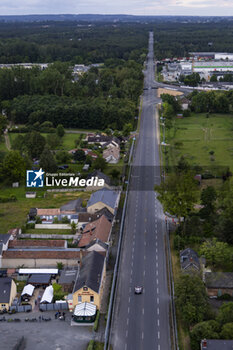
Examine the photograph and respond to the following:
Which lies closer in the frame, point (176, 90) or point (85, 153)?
point (85, 153)

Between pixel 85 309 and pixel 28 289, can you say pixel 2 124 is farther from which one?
pixel 85 309

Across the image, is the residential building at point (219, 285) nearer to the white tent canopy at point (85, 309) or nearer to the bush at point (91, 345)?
the white tent canopy at point (85, 309)

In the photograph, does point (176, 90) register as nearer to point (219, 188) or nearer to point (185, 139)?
point (185, 139)

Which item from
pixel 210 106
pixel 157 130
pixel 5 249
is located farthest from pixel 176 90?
pixel 5 249

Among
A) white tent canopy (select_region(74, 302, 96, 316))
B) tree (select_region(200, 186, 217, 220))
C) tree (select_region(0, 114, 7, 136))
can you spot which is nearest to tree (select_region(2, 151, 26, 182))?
tree (select_region(0, 114, 7, 136))

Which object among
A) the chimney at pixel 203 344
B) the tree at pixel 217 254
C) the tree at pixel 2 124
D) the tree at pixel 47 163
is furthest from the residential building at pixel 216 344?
the tree at pixel 2 124

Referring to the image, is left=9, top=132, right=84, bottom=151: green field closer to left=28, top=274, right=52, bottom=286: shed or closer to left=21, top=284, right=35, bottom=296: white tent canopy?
left=28, top=274, right=52, bottom=286: shed
